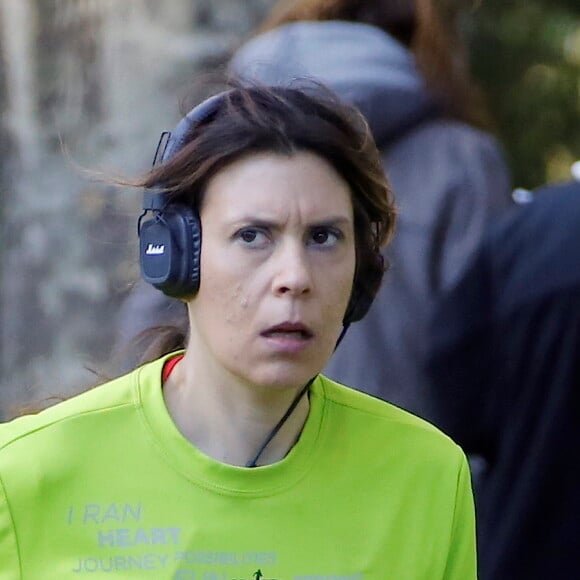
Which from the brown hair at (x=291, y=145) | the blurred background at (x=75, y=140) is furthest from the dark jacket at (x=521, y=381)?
the blurred background at (x=75, y=140)

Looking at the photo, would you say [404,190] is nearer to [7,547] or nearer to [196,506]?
[196,506]

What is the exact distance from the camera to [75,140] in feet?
16.5

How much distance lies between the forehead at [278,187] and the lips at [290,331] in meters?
0.14

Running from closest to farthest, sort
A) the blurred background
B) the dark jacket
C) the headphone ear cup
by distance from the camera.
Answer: the headphone ear cup → the dark jacket → the blurred background

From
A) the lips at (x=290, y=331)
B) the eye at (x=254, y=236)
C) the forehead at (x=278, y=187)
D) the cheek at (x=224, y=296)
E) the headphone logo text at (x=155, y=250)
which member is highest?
the forehead at (x=278, y=187)

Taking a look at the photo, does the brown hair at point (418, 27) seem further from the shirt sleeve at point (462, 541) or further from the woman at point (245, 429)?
the shirt sleeve at point (462, 541)

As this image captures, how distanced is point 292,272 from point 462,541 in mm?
455

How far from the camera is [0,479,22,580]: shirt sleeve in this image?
6.47 feet

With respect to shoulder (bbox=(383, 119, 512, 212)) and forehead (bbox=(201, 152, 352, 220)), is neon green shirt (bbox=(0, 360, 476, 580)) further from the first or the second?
shoulder (bbox=(383, 119, 512, 212))

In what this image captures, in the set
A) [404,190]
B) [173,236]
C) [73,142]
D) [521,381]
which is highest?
[173,236]

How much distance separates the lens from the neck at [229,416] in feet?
6.90

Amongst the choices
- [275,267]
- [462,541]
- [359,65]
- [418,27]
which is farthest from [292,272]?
[418,27]

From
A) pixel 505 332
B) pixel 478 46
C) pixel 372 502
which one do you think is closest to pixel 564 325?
pixel 505 332

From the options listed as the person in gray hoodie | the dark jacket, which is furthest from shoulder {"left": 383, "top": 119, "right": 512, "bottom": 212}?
the dark jacket
